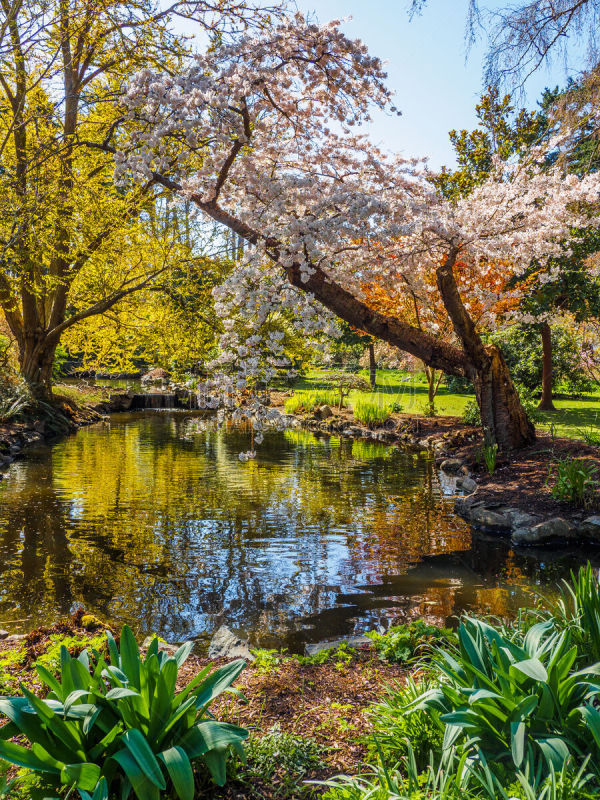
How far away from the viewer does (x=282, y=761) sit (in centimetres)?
231

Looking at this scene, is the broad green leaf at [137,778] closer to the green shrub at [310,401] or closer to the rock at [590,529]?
the rock at [590,529]

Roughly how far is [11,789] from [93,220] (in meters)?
11.0

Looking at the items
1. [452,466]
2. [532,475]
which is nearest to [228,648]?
[532,475]

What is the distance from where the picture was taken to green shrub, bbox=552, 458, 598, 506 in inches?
287

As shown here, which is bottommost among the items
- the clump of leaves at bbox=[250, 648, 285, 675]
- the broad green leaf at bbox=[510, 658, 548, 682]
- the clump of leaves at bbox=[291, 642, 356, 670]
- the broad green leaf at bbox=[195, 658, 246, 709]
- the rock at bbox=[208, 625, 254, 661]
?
the rock at bbox=[208, 625, 254, 661]

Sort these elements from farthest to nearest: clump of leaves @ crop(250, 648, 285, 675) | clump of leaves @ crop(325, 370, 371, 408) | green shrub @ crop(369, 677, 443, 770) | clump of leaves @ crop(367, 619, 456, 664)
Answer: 1. clump of leaves @ crop(325, 370, 371, 408)
2. clump of leaves @ crop(367, 619, 456, 664)
3. clump of leaves @ crop(250, 648, 285, 675)
4. green shrub @ crop(369, 677, 443, 770)

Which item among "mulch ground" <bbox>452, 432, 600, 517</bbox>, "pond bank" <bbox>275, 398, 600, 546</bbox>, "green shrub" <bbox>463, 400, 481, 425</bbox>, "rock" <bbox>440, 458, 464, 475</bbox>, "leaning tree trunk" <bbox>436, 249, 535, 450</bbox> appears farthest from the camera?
"green shrub" <bbox>463, 400, 481, 425</bbox>

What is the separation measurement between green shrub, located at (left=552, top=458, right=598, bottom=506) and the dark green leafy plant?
5.59 m

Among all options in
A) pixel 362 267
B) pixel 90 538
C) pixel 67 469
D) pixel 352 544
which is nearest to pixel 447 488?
pixel 352 544

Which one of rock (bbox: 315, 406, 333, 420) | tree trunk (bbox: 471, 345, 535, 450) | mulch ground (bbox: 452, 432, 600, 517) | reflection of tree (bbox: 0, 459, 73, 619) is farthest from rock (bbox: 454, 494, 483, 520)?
rock (bbox: 315, 406, 333, 420)

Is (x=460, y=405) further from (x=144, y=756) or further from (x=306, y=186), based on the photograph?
(x=144, y=756)

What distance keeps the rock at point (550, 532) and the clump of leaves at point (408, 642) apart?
3.76 meters

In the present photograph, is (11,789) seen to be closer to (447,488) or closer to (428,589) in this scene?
(428,589)

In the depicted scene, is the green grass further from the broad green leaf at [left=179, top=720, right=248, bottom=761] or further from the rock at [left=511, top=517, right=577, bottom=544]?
the broad green leaf at [left=179, top=720, right=248, bottom=761]
